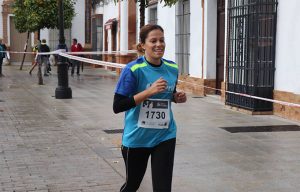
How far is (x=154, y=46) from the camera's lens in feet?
12.6

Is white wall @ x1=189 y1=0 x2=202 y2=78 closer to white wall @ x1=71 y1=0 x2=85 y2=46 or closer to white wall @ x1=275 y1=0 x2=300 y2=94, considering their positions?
white wall @ x1=275 y1=0 x2=300 y2=94

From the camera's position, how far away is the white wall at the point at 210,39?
1435 cm

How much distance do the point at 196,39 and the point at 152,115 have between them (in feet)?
37.6

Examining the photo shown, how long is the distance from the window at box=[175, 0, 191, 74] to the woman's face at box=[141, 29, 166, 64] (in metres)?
12.1

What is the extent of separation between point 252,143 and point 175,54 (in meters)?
9.45

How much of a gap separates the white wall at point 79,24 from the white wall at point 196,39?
758 inches

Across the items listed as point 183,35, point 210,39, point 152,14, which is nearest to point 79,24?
point 152,14

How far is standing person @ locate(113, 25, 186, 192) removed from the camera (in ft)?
12.5

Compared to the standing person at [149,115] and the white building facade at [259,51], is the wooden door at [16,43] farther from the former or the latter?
the standing person at [149,115]

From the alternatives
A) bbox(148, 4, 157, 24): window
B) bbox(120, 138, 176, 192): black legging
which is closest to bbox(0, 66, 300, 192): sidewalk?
bbox(120, 138, 176, 192): black legging

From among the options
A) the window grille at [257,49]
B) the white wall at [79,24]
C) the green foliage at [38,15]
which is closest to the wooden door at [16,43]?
the white wall at [79,24]

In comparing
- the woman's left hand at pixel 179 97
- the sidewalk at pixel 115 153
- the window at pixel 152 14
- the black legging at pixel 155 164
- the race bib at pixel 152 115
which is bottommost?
the sidewalk at pixel 115 153

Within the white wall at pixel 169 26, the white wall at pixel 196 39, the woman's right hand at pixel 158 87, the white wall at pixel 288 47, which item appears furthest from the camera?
the white wall at pixel 169 26

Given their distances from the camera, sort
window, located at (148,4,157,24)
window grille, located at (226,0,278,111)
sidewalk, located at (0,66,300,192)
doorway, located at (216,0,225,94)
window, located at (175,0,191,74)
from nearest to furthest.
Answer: sidewalk, located at (0,66,300,192) → window grille, located at (226,0,278,111) → doorway, located at (216,0,225,94) → window, located at (175,0,191,74) → window, located at (148,4,157,24)
